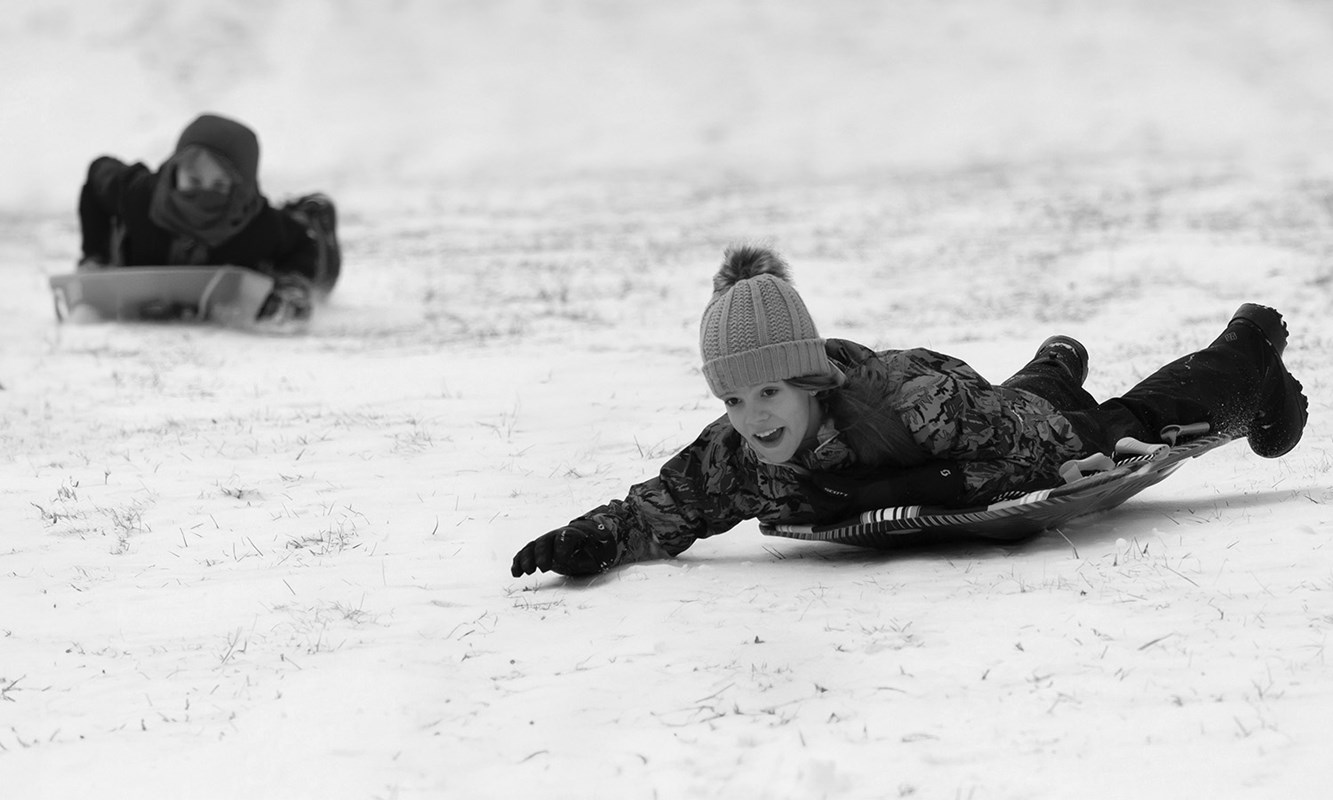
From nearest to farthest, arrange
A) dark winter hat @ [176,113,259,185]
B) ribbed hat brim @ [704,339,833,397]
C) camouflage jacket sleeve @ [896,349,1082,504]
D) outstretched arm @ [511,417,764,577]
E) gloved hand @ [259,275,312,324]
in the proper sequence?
ribbed hat brim @ [704,339,833,397] → camouflage jacket sleeve @ [896,349,1082,504] → outstretched arm @ [511,417,764,577] → dark winter hat @ [176,113,259,185] → gloved hand @ [259,275,312,324]

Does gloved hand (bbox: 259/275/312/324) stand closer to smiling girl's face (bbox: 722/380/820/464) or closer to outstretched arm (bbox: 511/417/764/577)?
outstretched arm (bbox: 511/417/764/577)

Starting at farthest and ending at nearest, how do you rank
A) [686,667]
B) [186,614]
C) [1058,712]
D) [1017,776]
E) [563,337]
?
[563,337] < [186,614] < [686,667] < [1058,712] < [1017,776]

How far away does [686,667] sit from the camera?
3.30 m

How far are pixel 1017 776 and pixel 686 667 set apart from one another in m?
0.88

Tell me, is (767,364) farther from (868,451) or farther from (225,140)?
(225,140)

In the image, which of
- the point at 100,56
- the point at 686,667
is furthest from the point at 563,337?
the point at 100,56

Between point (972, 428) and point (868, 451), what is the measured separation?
0.93 feet

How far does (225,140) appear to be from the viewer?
981cm

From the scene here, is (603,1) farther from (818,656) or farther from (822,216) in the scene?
(818,656)

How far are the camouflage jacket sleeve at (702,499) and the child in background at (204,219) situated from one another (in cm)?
627

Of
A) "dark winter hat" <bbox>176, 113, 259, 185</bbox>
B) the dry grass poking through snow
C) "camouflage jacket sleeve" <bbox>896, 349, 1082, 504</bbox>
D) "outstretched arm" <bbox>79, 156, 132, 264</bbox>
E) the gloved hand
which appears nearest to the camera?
the dry grass poking through snow

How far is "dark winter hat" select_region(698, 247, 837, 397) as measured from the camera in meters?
3.91

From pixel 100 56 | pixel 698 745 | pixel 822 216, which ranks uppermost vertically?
pixel 100 56

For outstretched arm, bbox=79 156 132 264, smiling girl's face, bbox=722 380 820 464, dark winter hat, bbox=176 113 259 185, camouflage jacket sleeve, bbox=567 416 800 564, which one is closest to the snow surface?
camouflage jacket sleeve, bbox=567 416 800 564
